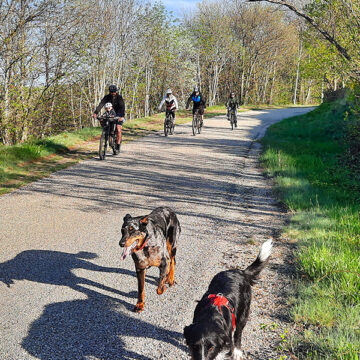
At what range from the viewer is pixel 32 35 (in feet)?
51.0

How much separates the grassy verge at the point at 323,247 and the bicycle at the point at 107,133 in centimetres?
508

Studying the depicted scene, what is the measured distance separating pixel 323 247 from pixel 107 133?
8.93 meters

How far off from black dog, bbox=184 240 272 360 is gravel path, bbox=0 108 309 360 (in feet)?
1.48

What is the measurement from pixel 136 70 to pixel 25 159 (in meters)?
26.1

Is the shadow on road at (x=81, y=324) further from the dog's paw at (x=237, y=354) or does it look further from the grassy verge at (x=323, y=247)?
the grassy verge at (x=323, y=247)

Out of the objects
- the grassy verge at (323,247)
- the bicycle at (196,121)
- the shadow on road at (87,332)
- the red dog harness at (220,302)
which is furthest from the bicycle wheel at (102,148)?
the red dog harness at (220,302)

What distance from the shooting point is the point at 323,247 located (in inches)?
198

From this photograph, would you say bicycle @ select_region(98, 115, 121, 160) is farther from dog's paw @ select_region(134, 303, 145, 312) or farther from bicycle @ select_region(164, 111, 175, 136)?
dog's paw @ select_region(134, 303, 145, 312)

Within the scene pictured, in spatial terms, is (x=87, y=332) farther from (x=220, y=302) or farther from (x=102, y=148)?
(x=102, y=148)

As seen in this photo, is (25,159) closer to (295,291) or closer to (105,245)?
(105,245)

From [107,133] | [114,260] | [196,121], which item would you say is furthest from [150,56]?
[114,260]

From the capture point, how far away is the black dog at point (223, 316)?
8.51 ft

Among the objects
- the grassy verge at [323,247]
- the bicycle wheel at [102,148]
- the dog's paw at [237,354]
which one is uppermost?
the bicycle wheel at [102,148]

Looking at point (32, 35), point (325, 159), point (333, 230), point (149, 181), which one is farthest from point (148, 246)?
point (32, 35)
